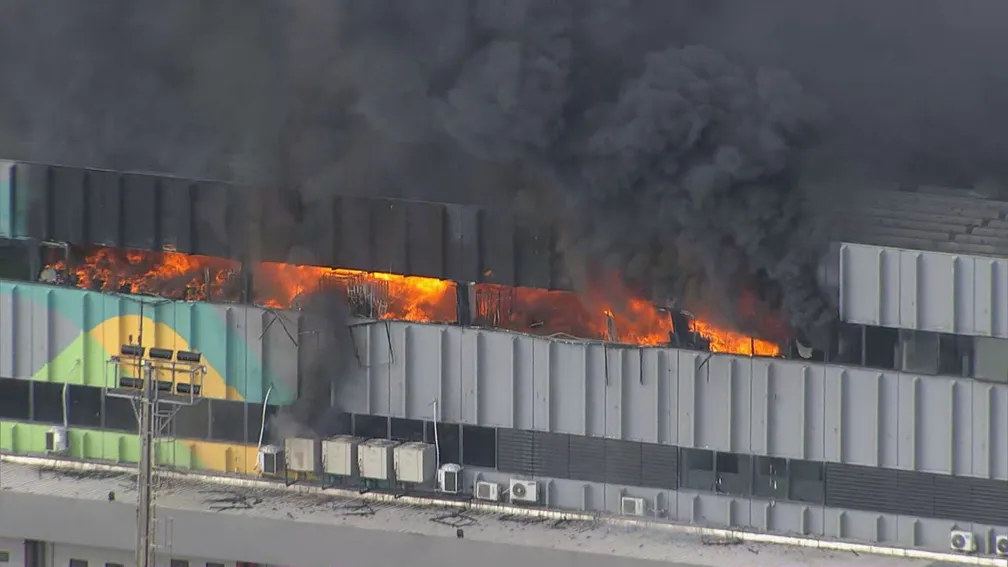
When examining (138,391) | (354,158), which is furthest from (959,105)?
(138,391)

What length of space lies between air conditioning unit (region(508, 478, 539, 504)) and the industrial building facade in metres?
0.15

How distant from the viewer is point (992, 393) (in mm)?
22188

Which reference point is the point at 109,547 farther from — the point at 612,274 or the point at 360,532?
the point at 612,274

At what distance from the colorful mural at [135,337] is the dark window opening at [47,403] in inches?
6.9

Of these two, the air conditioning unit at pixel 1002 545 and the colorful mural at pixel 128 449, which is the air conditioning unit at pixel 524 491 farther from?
the air conditioning unit at pixel 1002 545

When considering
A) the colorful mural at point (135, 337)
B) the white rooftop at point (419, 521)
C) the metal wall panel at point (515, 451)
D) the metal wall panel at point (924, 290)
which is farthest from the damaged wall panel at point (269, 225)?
the metal wall panel at point (924, 290)

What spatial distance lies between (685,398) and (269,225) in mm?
6528

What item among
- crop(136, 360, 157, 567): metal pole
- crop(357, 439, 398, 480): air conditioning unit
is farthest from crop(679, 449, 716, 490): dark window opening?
crop(136, 360, 157, 567): metal pole

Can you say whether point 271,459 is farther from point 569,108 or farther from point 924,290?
point 924,290

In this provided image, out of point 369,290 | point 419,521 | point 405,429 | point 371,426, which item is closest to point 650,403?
point 419,521

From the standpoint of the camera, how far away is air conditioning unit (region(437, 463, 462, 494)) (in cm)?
2514

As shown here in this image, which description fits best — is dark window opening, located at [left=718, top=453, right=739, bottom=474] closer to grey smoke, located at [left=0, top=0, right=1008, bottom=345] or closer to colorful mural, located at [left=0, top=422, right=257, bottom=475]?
grey smoke, located at [left=0, top=0, right=1008, bottom=345]

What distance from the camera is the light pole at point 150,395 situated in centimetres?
2314

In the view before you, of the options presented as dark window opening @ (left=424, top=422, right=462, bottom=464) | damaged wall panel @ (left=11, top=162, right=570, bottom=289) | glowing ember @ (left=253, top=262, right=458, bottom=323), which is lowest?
dark window opening @ (left=424, top=422, right=462, bottom=464)
